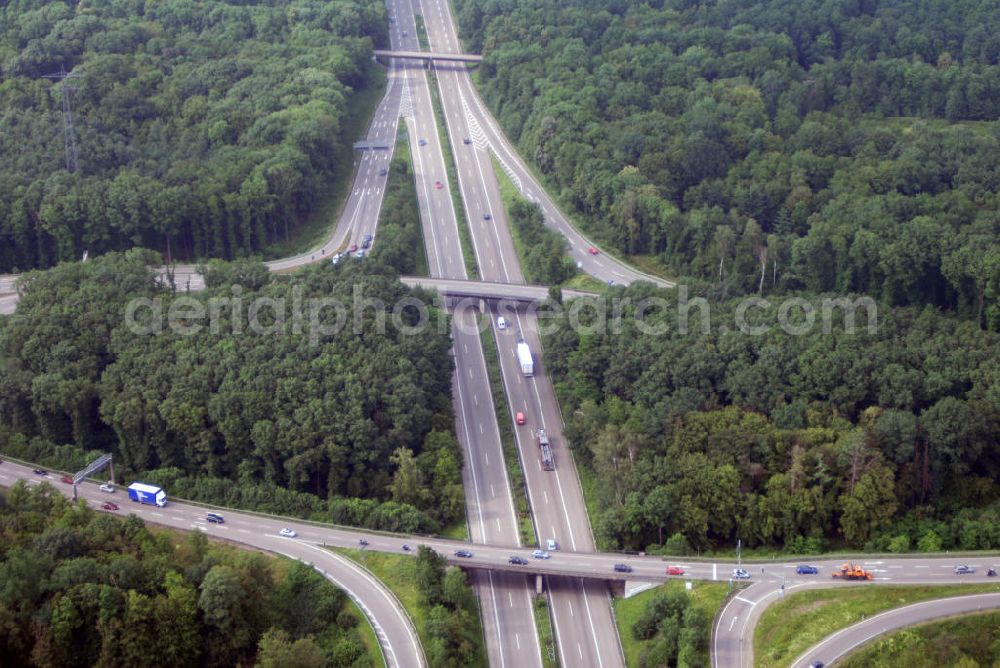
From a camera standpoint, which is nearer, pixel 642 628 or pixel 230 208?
pixel 642 628

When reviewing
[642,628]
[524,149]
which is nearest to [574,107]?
[524,149]

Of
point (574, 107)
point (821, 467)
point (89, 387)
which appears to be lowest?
point (821, 467)

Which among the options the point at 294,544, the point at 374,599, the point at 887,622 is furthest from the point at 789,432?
the point at 294,544

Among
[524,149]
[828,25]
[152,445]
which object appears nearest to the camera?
[152,445]

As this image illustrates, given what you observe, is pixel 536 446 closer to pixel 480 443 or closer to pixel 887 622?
pixel 480 443

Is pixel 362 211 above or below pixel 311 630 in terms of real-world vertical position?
above

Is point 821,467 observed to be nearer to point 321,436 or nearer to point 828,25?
point 321,436
